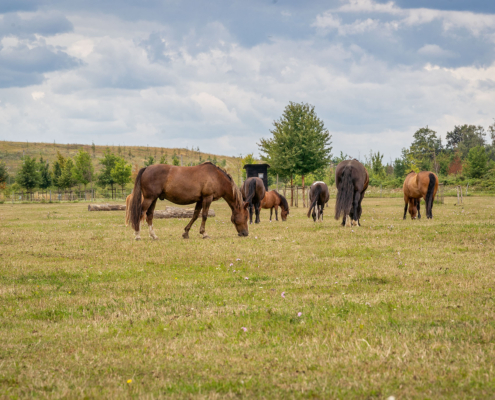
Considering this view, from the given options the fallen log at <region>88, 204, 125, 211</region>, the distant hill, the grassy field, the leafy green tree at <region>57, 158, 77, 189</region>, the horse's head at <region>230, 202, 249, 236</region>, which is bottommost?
the fallen log at <region>88, 204, 125, 211</region>

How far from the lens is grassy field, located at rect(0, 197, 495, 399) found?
3197mm

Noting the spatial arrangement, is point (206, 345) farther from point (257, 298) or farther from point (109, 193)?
point (109, 193)

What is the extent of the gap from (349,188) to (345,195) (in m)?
0.25

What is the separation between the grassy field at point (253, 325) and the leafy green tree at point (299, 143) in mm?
26464

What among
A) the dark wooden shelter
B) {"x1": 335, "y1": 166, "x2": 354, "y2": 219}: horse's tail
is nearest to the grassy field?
{"x1": 335, "y1": 166, "x2": 354, "y2": 219}: horse's tail

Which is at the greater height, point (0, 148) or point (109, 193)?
point (0, 148)

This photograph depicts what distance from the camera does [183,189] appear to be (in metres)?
12.5

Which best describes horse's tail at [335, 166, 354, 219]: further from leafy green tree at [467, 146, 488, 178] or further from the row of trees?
leafy green tree at [467, 146, 488, 178]

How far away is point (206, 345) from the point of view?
13.3 feet

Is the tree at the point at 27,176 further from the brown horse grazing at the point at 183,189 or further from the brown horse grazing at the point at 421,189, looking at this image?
the brown horse grazing at the point at 421,189

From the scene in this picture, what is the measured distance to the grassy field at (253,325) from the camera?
10.5ft

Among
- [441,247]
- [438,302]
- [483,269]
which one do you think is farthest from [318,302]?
[441,247]

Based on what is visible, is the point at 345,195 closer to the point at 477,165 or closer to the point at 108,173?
the point at 108,173

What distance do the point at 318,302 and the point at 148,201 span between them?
807cm
